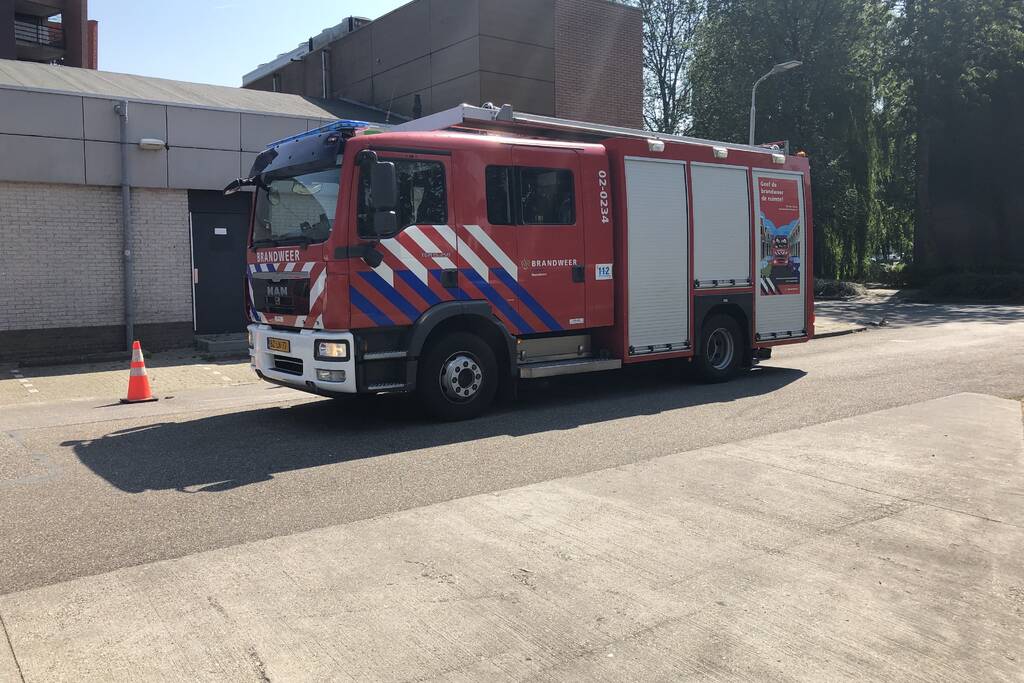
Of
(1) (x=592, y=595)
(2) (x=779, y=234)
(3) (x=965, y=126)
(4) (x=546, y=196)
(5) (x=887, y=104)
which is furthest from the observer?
(5) (x=887, y=104)

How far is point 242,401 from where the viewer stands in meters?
10.9

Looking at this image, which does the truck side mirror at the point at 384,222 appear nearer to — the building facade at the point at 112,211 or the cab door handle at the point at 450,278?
the cab door handle at the point at 450,278

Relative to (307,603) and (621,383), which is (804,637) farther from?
(621,383)

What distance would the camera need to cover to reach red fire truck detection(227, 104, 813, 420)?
8.15m

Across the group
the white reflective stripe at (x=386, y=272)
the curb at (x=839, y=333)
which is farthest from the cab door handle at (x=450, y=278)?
the curb at (x=839, y=333)

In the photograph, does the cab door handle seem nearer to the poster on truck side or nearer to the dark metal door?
the poster on truck side

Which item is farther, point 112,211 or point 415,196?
point 112,211

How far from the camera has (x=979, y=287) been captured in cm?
2952

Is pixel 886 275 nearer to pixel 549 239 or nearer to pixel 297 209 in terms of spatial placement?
pixel 549 239

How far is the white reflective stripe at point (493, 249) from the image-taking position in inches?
349

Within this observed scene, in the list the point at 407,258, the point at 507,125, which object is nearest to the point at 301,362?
the point at 407,258

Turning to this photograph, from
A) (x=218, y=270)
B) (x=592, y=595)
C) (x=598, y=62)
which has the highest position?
(x=598, y=62)

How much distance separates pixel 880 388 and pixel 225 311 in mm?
11888

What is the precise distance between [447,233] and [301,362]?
1966 mm
